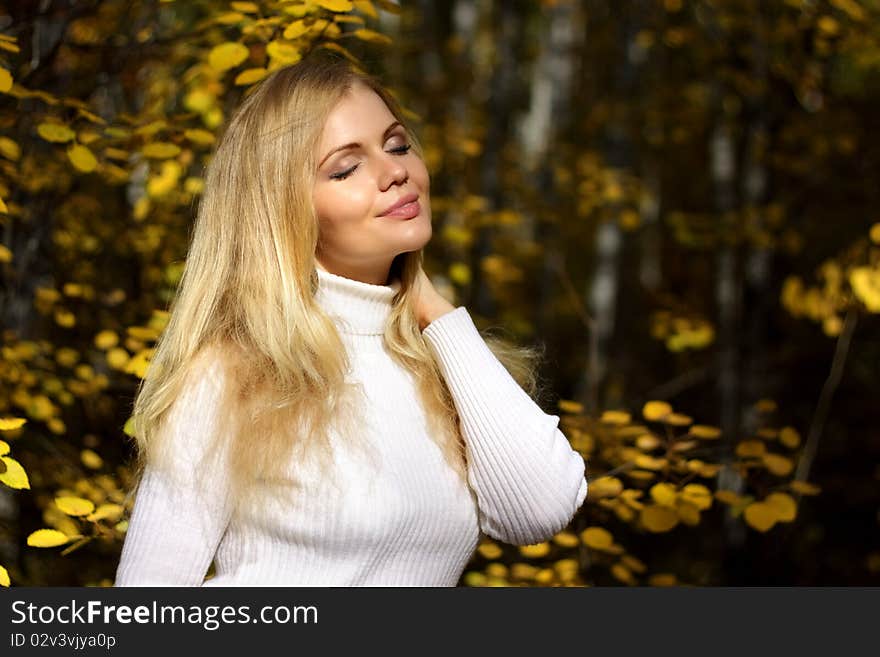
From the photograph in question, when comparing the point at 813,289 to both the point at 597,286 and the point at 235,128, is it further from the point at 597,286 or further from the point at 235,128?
the point at 235,128

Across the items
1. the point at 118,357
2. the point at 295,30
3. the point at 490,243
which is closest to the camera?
the point at 295,30

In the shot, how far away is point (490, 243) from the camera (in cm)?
650

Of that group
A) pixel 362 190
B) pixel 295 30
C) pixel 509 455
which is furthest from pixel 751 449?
pixel 295 30

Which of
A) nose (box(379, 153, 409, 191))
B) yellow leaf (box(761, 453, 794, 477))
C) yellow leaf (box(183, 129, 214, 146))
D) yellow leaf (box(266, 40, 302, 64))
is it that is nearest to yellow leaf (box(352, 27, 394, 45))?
yellow leaf (box(266, 40, 302, 64))

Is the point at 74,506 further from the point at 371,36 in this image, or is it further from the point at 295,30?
the point at 371,36

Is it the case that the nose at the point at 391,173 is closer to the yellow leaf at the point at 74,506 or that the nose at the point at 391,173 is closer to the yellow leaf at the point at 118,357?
the yellow leaf at the point at 74,506

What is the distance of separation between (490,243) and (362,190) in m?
4.60

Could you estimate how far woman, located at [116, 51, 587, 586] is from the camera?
68.9 inches

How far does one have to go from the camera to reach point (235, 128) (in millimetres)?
2023

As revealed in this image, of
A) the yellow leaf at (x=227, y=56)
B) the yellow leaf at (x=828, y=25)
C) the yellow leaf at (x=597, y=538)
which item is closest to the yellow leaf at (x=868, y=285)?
the yellow leaf at (x=828, y=25)

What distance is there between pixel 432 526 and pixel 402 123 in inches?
34.5

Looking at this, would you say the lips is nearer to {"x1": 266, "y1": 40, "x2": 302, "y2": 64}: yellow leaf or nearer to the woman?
the woman

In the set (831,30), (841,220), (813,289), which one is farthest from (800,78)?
(841,220)

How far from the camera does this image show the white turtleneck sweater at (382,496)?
1.73 meters
